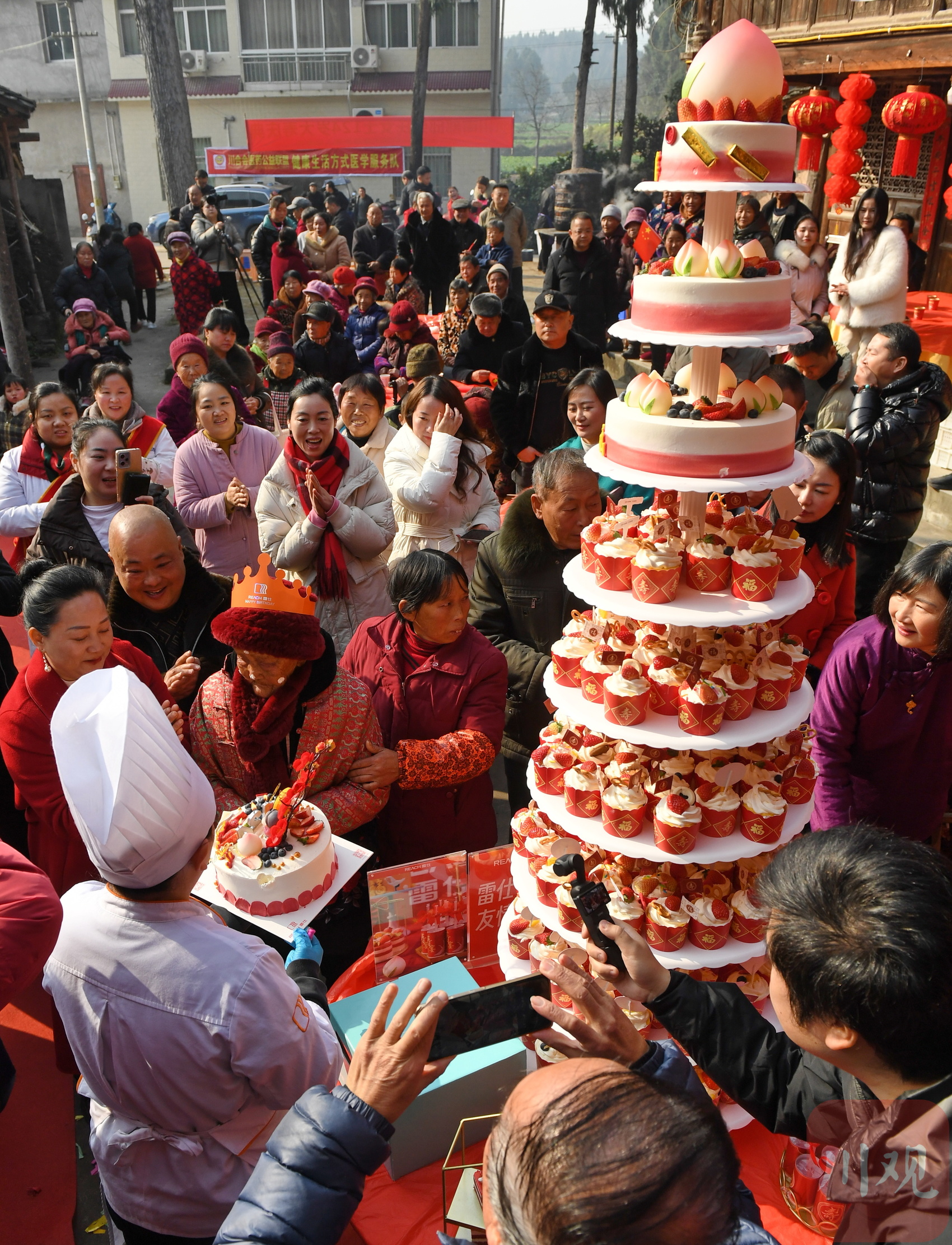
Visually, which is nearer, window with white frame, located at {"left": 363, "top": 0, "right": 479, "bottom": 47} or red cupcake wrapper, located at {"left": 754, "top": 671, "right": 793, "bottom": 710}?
red cupcake wrapper, located at {"left": 754, "top": 671, "right": 793, "bottom": 710}

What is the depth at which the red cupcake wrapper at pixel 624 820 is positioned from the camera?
1.91m

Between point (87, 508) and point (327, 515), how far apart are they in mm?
1053

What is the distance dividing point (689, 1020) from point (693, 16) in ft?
37.9

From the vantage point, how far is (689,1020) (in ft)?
5.35

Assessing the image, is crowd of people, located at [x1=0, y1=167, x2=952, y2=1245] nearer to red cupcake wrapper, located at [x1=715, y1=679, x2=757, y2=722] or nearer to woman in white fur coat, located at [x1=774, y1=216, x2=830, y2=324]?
red cupcake wrapper, located at [x1=715, y1=679, x2=757, y2=722]

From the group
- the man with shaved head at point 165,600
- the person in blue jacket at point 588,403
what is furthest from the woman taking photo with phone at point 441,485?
the man with shaved head at point 165,600

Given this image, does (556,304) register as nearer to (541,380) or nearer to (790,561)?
(541,380)

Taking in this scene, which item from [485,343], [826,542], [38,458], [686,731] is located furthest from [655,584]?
[485,343]

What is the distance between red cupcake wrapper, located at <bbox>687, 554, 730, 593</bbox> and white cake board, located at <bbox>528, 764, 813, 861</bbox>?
0.52m

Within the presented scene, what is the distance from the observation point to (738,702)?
1.91 metres

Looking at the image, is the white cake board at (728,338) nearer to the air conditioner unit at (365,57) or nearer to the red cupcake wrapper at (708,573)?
the red cupcake wrapper at (708,573)

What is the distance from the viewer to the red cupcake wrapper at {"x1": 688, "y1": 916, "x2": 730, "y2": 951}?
1937 millimetres

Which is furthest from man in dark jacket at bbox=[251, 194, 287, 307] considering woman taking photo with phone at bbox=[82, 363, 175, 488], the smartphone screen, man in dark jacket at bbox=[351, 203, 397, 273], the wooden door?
the wooden door

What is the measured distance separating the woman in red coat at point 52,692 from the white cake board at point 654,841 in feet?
4.22
